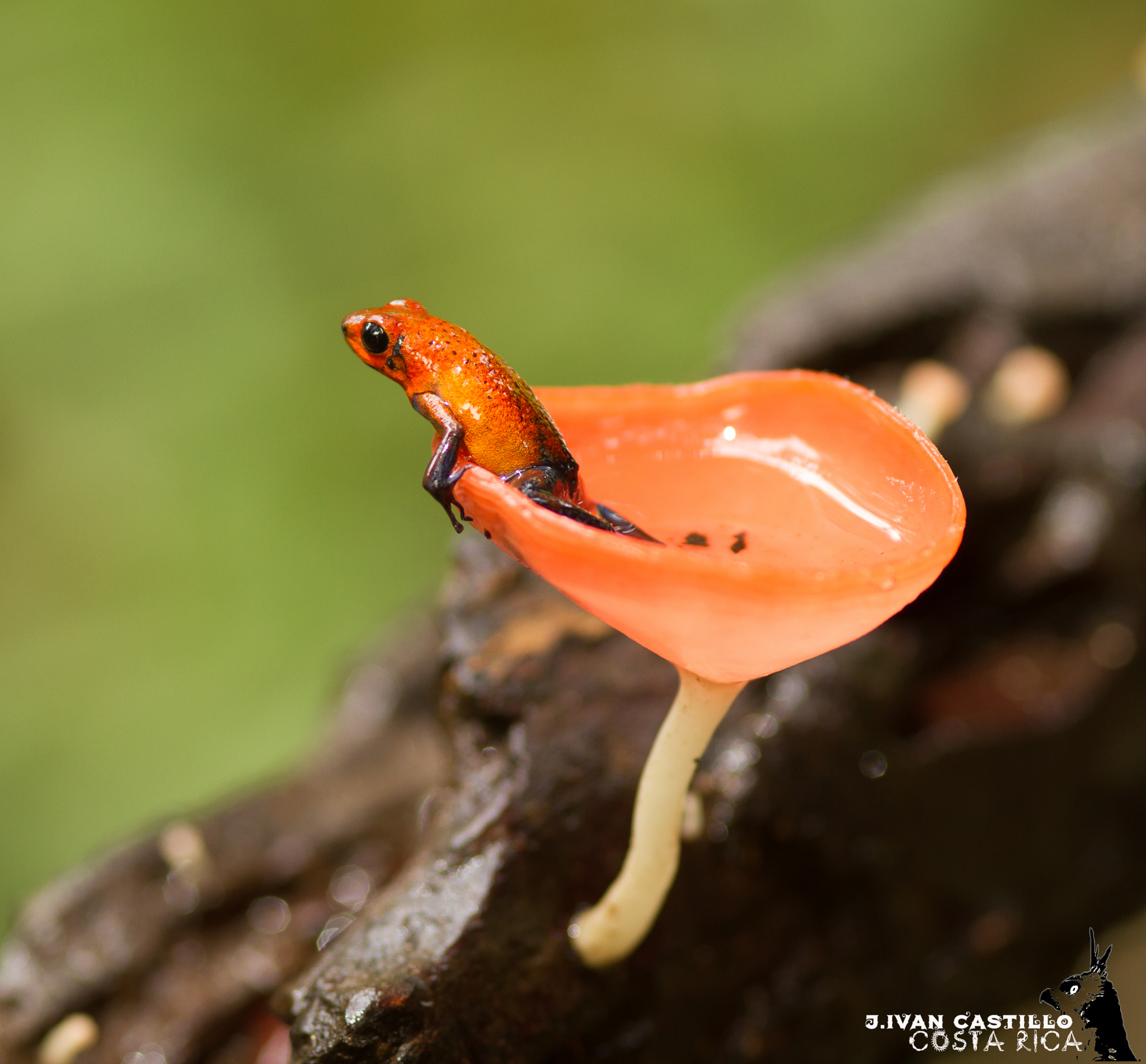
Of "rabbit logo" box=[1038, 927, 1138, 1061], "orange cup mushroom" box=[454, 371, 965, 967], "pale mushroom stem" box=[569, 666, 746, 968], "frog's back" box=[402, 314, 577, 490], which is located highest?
"frog's back" box=[402, 314, 577, 490]

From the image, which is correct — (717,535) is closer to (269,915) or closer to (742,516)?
(742,516)

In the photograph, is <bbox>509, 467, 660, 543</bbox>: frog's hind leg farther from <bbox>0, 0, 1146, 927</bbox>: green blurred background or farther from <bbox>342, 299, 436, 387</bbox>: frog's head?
<bbox>0, 0, 1146, 927</bbox>: green blurred background

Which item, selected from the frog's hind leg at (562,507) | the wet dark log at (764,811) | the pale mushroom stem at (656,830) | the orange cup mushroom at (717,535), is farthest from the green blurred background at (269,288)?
the frog's hind leg at (562,507)

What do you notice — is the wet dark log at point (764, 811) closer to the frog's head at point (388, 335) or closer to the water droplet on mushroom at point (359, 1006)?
the water droplet on mushroom at point (359, 1006)

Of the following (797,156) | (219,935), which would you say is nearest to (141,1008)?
(219,935)

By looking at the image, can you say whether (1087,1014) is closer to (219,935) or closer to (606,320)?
(219,935)

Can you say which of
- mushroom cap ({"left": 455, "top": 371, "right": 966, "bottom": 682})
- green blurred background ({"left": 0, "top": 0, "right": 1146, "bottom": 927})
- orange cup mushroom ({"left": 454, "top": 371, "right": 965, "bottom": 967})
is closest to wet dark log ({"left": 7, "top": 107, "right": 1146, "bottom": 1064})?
orange cup mushroom ({"left": 454, "top": 371, "right": 965, "bottom": 967})
